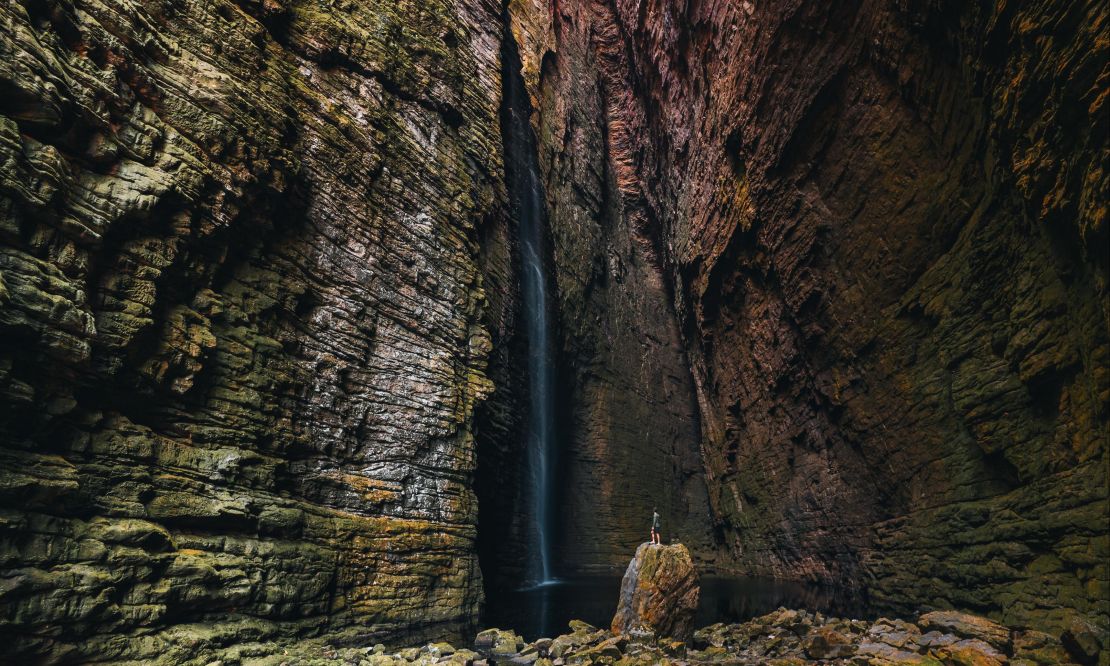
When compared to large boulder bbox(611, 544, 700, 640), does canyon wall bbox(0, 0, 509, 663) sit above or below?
above

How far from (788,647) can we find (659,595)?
8.84 feet

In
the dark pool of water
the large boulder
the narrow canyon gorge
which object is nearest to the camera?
the narrow canyon gorge

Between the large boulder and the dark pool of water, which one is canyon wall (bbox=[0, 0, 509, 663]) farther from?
the large boulder

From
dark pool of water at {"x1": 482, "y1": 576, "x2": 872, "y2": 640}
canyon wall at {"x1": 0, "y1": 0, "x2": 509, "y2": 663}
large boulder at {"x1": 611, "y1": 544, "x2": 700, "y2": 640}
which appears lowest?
dark pool of water at {"x1": 482, "y1": 576, "x2": 872, "y2": 640}

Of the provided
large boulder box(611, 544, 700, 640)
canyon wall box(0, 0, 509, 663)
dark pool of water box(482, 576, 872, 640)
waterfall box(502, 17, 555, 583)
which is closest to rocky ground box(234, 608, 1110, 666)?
large boulder box(611, 544, 700, 640)

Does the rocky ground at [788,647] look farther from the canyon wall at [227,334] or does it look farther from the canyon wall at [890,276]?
the canyon wall at [227,334]

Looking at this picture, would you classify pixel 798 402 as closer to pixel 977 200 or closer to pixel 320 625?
pixel 977 200

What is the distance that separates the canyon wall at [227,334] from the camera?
767 cm

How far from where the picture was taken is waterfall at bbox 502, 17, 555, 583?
976 inches

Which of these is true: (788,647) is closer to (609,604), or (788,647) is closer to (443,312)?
(609,604)

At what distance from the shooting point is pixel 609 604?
59.2 feet

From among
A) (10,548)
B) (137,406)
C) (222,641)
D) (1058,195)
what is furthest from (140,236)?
A: (1058,195)

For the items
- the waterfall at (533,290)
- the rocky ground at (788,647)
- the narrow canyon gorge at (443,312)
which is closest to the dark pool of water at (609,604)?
the narrow canyon gorge at (443,312)

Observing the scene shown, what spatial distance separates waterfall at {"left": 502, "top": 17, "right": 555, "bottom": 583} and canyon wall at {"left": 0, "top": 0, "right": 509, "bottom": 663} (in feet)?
24.4
